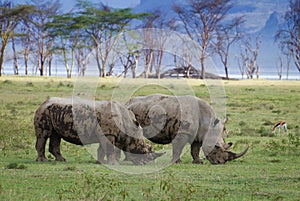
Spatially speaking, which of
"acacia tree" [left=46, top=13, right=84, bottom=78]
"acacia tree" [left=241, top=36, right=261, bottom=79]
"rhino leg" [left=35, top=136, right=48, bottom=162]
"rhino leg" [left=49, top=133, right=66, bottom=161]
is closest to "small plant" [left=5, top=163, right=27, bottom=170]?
"rhino leg" [left=35, top=136, right=48, bottom=162]

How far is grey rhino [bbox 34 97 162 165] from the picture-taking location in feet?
46.0

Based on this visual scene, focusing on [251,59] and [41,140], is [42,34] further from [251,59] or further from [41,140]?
[41,140]

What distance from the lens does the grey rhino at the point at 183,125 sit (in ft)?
48.3

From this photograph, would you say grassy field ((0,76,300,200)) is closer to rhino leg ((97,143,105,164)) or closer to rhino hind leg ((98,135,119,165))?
rhino leg ((97,143,105,164))

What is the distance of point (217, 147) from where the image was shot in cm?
1464

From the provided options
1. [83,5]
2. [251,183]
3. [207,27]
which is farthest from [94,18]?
[251,183]

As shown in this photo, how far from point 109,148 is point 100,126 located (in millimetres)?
483

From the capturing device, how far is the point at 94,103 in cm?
1420

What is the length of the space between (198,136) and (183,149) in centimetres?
75

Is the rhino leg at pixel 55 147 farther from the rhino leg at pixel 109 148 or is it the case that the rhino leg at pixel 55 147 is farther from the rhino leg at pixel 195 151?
the rhino leg at pixel 195 151

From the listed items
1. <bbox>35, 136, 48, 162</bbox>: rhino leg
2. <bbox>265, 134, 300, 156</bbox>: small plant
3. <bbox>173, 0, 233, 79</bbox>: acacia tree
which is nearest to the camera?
<bbox>35, 136, 48, 162</bbox>: rhino leg

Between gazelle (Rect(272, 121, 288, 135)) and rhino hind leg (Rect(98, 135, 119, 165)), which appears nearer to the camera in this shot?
rhino hind leg (Rect(98, 135, 119, 165))

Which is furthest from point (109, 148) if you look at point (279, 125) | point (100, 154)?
point (279, 125)

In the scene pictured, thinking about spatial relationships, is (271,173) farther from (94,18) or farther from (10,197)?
(94,18)
